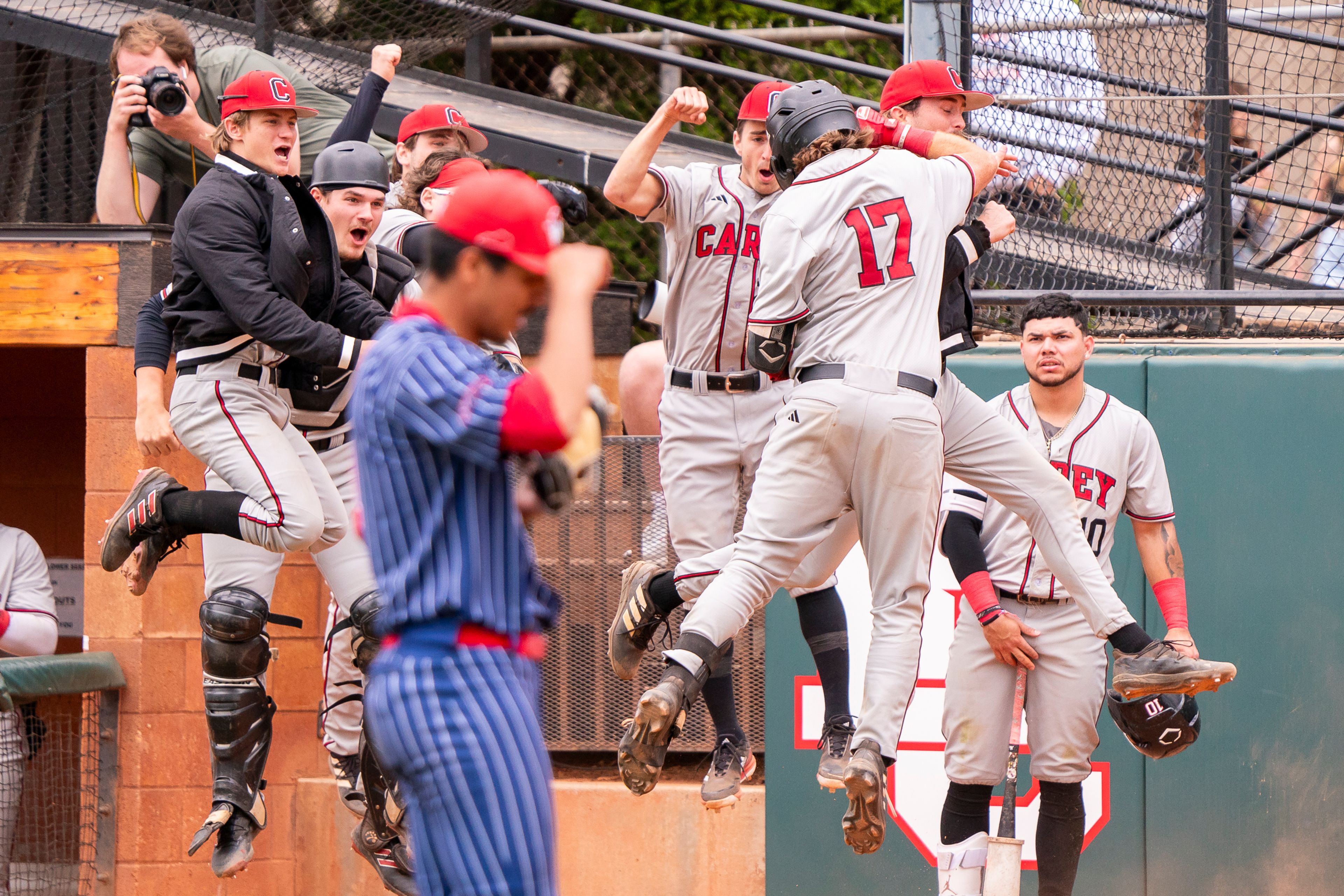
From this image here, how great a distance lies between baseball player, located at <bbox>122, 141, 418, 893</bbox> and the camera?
517 centimetres

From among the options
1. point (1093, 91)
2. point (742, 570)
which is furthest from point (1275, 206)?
point (742, 570)

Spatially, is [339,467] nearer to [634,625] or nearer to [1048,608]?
[634,625]

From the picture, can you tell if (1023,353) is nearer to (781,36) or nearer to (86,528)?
(86,528)

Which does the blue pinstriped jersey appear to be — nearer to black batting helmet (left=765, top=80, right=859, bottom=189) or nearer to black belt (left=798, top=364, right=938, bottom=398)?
black belt (left=798, top=364, right=938, bottom=398)

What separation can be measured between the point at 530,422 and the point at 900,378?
74.0 inches

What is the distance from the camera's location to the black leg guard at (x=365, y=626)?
5.02 m

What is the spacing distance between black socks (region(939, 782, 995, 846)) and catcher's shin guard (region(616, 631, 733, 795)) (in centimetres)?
134

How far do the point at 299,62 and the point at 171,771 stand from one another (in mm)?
3862

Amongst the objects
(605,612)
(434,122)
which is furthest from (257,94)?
(605,612)

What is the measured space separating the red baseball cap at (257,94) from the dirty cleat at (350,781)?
2394 mm

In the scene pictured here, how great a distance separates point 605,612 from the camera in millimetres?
6531

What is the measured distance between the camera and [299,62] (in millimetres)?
7996

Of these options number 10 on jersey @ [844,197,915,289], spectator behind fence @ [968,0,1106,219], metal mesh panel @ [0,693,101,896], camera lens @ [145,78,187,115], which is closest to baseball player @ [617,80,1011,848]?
number 10 on jersey @ [844,197,915,289]

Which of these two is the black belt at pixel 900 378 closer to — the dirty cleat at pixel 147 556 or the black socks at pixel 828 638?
the black socks at pixel 828 638
